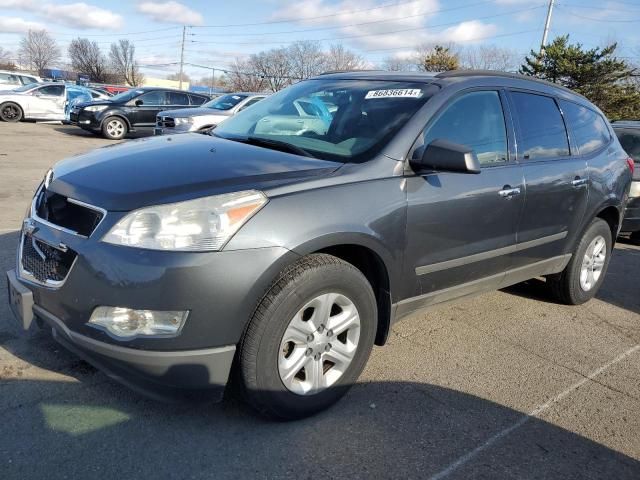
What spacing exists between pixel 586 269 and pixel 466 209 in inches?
85.4

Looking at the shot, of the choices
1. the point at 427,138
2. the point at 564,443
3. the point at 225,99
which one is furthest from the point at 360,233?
the point at 225,99

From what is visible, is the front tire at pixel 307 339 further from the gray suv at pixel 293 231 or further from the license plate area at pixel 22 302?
the license plate area at pixel 22 302

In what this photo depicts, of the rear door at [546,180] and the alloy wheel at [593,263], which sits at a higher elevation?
the rear door at [546,180]

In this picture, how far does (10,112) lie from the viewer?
19.4 m

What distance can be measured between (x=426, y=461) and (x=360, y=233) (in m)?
1.13

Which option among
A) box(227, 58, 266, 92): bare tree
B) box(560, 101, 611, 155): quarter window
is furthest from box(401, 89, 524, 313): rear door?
box(227, 58, 266, 92): bare tree

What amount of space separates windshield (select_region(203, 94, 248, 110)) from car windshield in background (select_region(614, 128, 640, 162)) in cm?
880

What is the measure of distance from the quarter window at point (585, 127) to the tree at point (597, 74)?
25.0 metres

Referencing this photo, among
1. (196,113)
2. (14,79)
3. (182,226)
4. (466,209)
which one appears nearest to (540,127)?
(466,209)

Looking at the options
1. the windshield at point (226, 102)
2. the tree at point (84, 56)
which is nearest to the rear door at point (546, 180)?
the windshield at point (226, 102)

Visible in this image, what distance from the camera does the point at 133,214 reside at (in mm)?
2402

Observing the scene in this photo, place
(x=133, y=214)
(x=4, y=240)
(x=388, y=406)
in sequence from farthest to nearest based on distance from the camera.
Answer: (x=4, y=240) → (x=388, y=406) → (x=133, y=214)

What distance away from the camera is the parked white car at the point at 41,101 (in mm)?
19281

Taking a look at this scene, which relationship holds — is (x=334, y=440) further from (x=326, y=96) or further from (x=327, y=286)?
(x=326, y=96)
